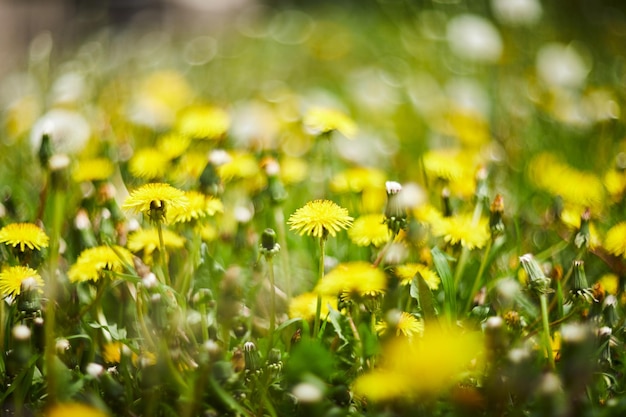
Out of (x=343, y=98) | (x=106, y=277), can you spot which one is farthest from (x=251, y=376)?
(x=343, y=98)

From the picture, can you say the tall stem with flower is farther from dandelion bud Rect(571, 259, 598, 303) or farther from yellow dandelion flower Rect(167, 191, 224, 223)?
dandelion bud Rect(571, 259, 598, 303)

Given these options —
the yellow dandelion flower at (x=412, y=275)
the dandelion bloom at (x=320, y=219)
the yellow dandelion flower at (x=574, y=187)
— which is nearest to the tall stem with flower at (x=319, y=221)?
the dandelion bloom at (x=320, y=219)

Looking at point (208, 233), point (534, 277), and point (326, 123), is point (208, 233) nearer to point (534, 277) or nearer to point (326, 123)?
point (326, 123)

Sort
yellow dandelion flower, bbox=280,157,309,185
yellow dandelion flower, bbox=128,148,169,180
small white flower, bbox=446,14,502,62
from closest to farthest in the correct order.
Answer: yellow dandelion flower, bbox=128,148,169,180, yellow dandelion flower, bbox=280,157,309,185, small white flower, bbox=446,14,502,62

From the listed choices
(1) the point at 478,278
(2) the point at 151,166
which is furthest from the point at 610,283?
(2) the point at 151,166

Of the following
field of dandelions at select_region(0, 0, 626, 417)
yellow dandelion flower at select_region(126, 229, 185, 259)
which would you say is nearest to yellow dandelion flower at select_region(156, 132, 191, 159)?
field of dandelions at select_region(0, 0, 626, 417)

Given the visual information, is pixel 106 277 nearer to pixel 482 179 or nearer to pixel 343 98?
pixel 482 179
